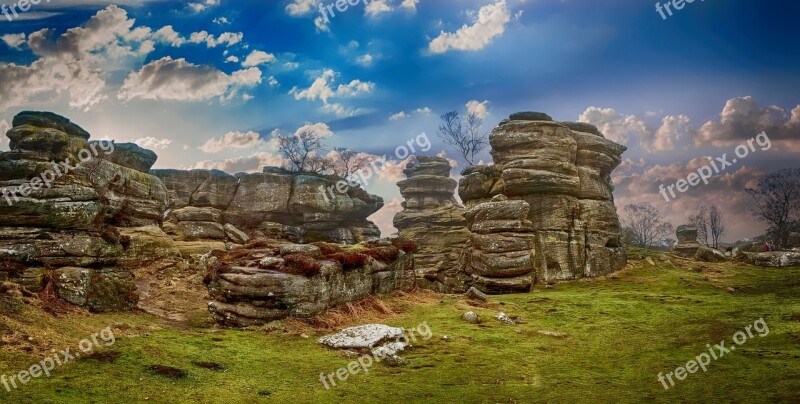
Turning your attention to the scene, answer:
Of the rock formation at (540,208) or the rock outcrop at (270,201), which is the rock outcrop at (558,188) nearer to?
the rock formation at (540,208)

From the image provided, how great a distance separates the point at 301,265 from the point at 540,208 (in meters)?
27.7

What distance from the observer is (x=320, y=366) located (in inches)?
548

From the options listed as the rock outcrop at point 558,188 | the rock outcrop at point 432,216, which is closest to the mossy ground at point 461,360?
the rock outcrop at point 558,188

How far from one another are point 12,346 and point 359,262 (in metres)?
14.0

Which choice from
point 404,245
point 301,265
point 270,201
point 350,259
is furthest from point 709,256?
point 270,201

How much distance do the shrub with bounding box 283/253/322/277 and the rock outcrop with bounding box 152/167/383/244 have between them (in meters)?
47.2

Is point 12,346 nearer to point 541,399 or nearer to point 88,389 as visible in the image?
point 88,389

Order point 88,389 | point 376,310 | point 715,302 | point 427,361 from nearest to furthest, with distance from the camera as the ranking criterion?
point 88,389
point 427,361
point 376,310
point 715,302

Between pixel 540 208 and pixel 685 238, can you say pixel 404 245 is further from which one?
pixel 685 238

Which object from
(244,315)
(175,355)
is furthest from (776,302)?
(175,355)

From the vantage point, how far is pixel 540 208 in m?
41.1

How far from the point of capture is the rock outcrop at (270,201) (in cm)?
6781

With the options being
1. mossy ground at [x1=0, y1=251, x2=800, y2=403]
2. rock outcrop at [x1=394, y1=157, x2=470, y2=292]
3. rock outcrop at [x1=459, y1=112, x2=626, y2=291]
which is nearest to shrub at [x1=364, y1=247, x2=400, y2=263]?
mossy ground at [x1=0, y1=251, x2=800, y2=403]

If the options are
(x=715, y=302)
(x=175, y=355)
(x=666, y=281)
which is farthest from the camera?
(x=666, y=281)
